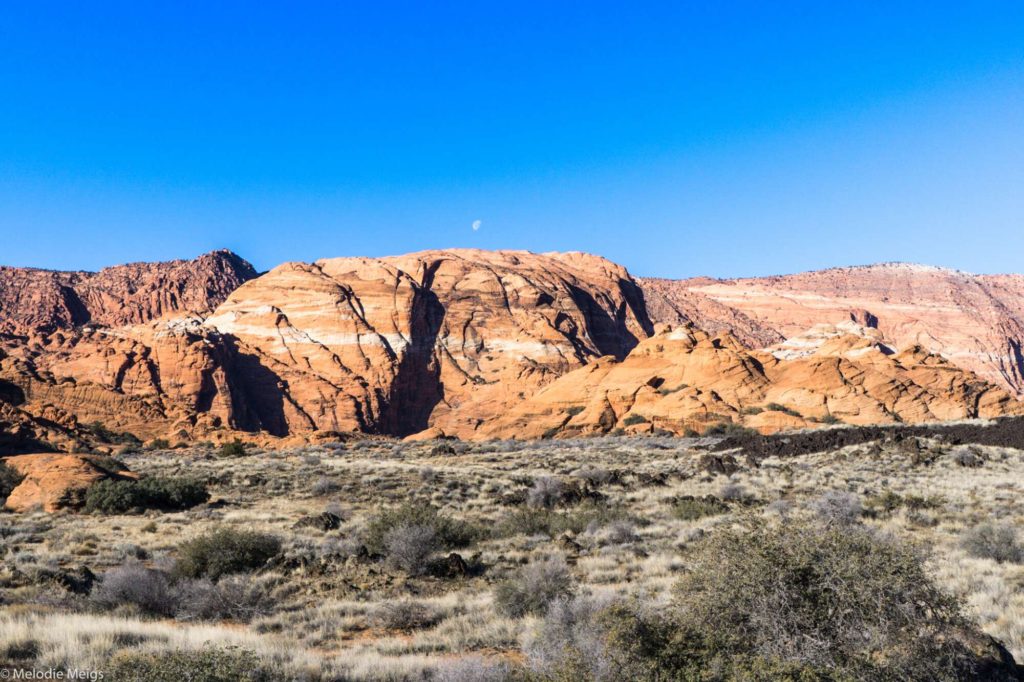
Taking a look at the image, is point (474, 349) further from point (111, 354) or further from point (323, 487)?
point (323, 487)

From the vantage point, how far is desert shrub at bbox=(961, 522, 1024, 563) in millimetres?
10963

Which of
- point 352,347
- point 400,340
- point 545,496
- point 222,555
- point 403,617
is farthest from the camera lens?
point 400,340

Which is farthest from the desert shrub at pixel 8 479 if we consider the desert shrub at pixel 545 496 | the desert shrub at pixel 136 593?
the desert shrub at pixel 545 496

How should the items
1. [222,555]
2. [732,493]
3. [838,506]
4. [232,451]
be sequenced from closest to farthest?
[222,555] < [838,506] < [732,493] < [232,451]

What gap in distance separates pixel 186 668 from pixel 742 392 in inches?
1993

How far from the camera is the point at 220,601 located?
885 centimetres

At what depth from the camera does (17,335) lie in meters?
84.1

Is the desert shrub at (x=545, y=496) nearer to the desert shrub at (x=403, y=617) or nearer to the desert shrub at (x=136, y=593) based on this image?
the desert shrub at (x=403, y=617)

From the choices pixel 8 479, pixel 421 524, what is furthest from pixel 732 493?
pixel 8 479

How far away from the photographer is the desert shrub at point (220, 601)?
28.6 feet

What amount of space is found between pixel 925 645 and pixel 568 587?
5403 millimetres

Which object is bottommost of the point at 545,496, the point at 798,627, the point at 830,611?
the point at 545,496

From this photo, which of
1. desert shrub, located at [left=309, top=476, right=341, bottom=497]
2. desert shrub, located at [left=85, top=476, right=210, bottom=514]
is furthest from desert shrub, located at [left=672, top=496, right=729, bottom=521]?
desert shrub, located at [left=85, top=476, right=210, bottom=514]

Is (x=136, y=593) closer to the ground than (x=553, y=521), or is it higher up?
higher up
